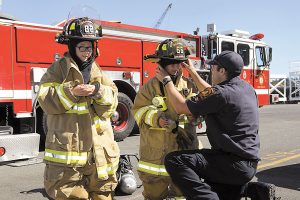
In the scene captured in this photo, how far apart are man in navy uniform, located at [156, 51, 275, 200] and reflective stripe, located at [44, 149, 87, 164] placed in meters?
0.63

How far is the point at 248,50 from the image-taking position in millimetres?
12359

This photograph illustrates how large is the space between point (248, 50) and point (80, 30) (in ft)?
32.6

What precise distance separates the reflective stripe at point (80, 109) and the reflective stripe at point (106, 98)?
0.34 ft

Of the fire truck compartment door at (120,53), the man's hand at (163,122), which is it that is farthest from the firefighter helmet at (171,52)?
the fire truck compartment door at (120,53)

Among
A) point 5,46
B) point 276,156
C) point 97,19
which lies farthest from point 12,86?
point 276,156

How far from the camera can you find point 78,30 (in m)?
3.10

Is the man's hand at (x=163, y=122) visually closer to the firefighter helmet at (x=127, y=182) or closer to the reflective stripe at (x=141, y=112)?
the reflective stripe at (x=141, y=112)

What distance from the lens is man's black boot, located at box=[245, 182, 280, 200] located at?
300 cm

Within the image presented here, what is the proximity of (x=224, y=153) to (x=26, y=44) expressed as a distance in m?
5.48

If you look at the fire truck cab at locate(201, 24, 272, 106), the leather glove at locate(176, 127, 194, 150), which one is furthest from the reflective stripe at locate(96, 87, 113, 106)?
the fire truck cab at locate(201, 24, 272, 106)

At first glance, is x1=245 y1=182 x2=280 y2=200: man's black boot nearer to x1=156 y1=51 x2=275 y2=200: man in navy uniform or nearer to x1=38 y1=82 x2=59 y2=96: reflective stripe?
x1=156 y1=51 x2=275 y2=200: man in navy uniform

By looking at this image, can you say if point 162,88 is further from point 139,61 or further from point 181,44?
point 139,61

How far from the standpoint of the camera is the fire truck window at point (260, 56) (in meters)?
12.6

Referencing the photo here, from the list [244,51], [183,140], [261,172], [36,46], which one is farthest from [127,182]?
[244,51]
